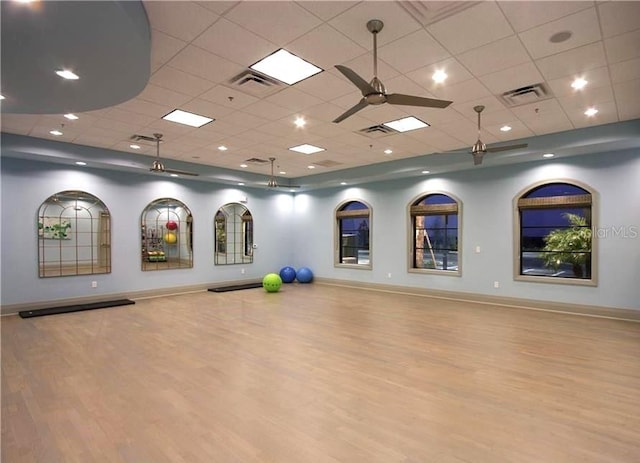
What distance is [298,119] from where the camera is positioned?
5.62 metres

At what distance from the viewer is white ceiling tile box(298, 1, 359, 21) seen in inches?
113

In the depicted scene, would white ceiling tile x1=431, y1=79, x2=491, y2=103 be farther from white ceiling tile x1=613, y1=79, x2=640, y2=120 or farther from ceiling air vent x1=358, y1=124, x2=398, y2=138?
white ceiling tile x1=613, y1=79, x2=640, y2=120

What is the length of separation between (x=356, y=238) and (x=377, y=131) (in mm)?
5085

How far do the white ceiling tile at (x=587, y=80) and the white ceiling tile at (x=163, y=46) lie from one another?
4173 mm

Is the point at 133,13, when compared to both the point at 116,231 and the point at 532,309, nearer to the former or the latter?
the point at 116,231

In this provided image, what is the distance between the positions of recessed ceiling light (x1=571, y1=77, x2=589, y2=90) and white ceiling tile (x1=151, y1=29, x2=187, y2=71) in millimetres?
4397

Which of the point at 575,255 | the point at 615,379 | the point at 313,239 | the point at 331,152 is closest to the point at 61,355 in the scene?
the point at 331,152

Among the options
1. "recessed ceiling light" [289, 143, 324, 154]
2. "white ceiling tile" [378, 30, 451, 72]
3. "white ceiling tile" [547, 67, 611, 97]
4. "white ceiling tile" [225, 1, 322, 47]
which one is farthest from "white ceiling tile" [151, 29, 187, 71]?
"white ceiling tile" [547, 67, 611, 97]

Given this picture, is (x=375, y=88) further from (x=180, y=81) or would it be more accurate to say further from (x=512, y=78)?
(x=180, y=81)

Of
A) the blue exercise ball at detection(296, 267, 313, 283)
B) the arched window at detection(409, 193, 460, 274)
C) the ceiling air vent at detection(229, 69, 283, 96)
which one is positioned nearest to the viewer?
the ceiling air vent at detection(229, 69, 283, 96)

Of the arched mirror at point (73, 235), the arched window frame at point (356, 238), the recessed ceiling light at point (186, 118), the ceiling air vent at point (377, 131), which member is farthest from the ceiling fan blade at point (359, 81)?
the arched mirror at point (73, 235)

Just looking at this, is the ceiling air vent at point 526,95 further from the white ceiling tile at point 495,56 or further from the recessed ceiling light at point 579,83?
the white ceiling tile at point 495,56

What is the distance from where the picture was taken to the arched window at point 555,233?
280 inches

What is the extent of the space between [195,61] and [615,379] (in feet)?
18.1
